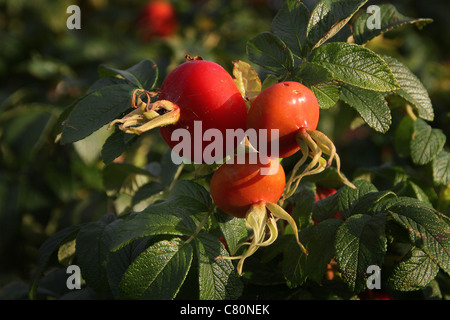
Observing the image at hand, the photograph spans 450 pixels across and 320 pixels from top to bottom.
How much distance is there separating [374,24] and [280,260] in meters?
0.62

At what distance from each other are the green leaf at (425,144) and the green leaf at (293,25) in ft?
1.47

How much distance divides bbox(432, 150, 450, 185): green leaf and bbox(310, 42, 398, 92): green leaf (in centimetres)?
40

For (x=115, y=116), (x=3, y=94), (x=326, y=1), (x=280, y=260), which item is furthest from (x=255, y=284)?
(x=3, y=94)

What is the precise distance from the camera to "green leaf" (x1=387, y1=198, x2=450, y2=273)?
907 mm

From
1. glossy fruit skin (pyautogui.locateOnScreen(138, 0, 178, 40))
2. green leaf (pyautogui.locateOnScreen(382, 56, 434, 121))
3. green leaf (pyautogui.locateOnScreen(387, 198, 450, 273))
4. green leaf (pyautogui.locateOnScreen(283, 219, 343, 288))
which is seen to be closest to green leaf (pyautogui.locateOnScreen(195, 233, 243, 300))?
green leaf (pyautogui.locateOnScreen(283, 219, 343, 288))

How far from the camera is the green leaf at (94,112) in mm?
1018

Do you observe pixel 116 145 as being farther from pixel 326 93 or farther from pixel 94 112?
Answer: pixel 326 93

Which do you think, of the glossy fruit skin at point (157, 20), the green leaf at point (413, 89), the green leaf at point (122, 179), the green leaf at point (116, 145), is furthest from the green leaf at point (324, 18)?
the glossy fruit skin at point (157, 20)

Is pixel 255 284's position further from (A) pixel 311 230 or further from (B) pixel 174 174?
(B) pixel 174 174

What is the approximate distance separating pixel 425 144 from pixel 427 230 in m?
0.42

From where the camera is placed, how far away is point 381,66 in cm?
97

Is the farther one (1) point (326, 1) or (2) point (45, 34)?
(2) point (45, 34)

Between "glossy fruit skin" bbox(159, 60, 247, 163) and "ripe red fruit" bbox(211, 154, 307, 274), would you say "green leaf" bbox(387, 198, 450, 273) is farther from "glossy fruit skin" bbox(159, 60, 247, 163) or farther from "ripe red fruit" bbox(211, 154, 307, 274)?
"glossy fruit skin" bbox(159, 60, 247, 163)

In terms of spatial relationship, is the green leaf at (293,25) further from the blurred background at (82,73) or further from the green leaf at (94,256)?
the green leaf at (94,256)
